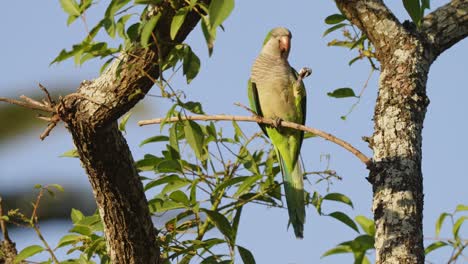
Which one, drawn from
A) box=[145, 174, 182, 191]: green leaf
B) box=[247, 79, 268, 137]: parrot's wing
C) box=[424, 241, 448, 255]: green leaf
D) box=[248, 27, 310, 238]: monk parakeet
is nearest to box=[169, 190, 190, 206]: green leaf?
box=[145, 174, 182, 191]: green leaf

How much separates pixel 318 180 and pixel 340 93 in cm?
47

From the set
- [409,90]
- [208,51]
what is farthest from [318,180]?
[208,51]

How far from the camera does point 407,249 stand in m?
2.80

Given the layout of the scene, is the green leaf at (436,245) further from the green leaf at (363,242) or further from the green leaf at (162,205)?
the green leaf at (162,205)

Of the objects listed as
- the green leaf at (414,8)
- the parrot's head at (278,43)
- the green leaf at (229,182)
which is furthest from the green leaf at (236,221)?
the parrot's head at (278,43)

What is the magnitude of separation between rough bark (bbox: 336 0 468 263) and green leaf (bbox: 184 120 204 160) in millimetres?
733

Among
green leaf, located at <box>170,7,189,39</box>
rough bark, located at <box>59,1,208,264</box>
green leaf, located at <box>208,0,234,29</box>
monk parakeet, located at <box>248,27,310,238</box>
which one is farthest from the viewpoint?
monk parakeet, located at <box>248,27,310,238</box>

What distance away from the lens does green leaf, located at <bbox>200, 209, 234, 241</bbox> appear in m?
3.21

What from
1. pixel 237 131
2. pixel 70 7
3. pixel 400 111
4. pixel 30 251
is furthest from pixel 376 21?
pixel 30 251

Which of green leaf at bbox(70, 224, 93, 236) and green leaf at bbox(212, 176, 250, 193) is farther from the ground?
green leaf at bbox(212, 176, 250, 193)

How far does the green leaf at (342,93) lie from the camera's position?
3434 mm

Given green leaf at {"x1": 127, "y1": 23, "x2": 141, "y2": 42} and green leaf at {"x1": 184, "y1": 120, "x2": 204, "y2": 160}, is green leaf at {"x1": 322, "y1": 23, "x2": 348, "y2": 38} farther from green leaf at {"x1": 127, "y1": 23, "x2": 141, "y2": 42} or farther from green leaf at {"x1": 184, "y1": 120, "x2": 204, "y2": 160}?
green leaf at {"x1": 127, "y1": 23, "x2": 141, "y2": 42}

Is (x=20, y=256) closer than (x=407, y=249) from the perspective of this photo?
No

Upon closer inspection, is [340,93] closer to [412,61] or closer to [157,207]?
[412,61]
